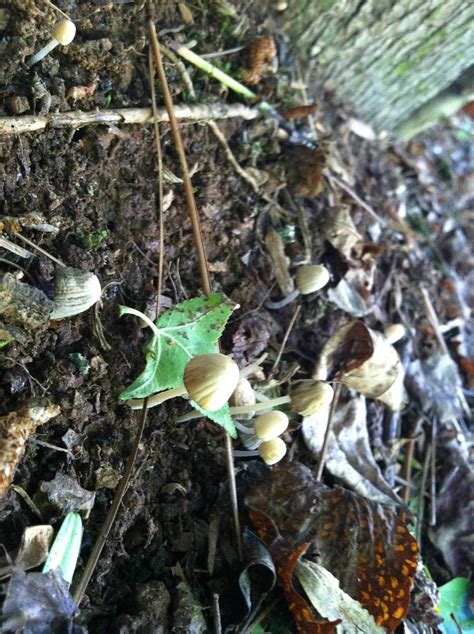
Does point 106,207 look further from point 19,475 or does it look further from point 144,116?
point 19,475

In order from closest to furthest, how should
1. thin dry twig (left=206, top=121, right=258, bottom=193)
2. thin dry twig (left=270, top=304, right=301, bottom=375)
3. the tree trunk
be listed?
thin dry twig (left=270, top=304, right=301, bottom=375) < thin dry twig (left=206, top=121, right=258, bottom=193) < the tree trunk

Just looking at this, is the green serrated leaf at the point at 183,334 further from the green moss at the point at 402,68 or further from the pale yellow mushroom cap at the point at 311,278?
the green moss at the point at 402,68

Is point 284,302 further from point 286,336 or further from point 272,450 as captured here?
point 272,450

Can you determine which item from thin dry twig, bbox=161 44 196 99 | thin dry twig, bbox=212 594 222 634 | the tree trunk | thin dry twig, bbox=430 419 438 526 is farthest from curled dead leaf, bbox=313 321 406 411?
the tree trunk

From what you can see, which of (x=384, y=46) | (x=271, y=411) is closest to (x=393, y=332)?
(x=271, y=411)

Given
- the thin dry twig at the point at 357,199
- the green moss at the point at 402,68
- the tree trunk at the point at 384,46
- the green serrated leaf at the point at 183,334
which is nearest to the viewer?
the green serrated leaf at the point at 183,334

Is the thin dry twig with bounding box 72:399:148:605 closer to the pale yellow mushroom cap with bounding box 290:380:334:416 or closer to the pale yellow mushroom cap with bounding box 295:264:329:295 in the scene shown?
the pale yellow mushroom cap with bounding box 290:380:334:416

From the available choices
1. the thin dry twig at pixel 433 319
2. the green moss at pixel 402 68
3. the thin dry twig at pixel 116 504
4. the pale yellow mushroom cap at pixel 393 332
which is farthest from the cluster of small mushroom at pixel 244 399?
the green moss at pixel 402 68
